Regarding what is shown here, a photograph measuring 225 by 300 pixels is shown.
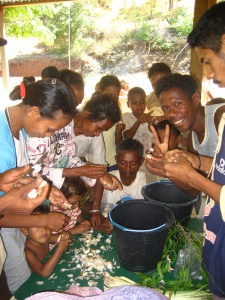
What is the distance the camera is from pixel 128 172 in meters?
2.55

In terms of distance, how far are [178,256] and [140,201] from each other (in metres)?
0.41

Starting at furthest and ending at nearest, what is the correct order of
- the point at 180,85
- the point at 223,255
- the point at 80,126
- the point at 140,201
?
the point at 80,126 < the point at 180,85 < the point at 140,201 < the point at 223,255

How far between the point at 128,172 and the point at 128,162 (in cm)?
10

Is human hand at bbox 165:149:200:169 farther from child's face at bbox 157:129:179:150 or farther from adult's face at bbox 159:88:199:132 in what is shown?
child's face at bbox 157:129:179:150

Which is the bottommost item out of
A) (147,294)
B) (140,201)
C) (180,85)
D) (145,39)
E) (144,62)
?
(147,294)

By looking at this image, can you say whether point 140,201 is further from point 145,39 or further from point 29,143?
point 145,39

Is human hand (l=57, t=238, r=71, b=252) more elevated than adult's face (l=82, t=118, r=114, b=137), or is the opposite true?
adult's face (l=82, t=118, r=114, b=137)

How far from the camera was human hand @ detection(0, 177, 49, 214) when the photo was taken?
1277 mm

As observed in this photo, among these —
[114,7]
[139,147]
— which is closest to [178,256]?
[139,147]

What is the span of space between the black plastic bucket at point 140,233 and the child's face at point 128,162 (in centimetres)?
74

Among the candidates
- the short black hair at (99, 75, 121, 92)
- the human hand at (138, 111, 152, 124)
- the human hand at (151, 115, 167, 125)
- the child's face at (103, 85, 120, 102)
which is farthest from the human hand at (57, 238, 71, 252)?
the short black hair at (99, 75, 121, 92)

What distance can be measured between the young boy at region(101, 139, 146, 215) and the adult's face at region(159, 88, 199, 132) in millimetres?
702

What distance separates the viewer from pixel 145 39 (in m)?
11.2

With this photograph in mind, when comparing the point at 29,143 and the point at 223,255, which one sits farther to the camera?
the point at 29,143
